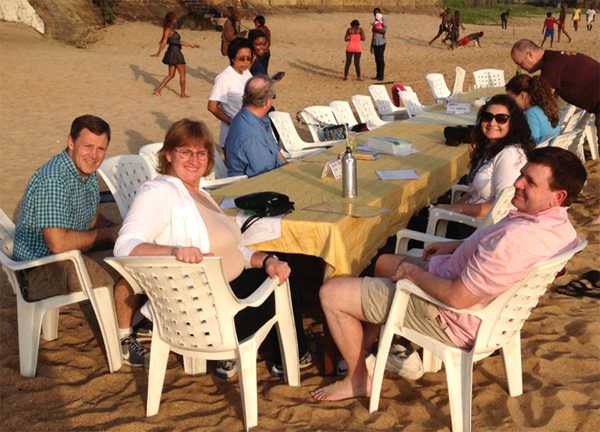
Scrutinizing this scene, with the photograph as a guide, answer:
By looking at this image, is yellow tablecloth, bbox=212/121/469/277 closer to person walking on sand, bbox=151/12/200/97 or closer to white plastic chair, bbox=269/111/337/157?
white plastic chair, bbox=269/111/337/157

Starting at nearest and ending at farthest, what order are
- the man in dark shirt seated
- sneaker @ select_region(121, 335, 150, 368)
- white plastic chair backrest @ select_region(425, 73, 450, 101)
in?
sneaker @ select_region(121, 335, 150, 368), the man in dark shirt seated, white plastic chair backrest @ select_region(425, 73, 450, 101)

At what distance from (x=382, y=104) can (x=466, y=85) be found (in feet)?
26.6

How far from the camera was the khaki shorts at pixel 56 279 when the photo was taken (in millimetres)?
3637

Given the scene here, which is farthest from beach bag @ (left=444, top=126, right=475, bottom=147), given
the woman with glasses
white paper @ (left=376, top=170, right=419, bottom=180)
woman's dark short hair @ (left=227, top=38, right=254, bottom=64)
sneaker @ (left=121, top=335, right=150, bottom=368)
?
sneaker @ (left=121, top=335, right=150, bottom=368)

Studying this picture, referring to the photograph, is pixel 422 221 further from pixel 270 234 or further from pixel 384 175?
pixel 270 234

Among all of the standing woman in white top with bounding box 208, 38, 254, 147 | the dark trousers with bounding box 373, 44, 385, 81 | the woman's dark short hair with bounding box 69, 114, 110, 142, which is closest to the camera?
the woman's dark short hair with bounding box 69, 114, 110, 142

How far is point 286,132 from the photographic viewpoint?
7.33 meters

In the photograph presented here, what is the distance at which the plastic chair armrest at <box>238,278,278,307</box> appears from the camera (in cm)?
306

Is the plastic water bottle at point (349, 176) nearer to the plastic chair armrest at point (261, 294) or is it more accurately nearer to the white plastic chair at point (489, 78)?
the plastic chair armrest at point (261, 294)

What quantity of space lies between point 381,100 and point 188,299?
24.1ft

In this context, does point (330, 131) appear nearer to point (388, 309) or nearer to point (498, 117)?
point (498, 117)

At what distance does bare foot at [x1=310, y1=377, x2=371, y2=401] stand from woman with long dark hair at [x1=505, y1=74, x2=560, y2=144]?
3.22m

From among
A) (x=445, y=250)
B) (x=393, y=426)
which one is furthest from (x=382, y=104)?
(x=393, y=426)

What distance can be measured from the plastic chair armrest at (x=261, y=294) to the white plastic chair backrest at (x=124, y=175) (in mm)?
1922
